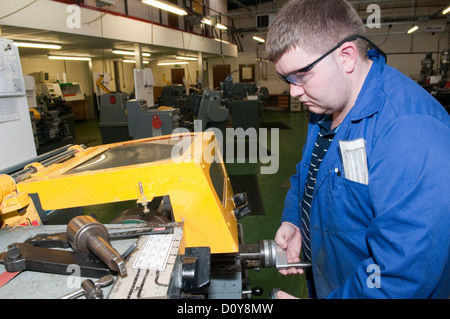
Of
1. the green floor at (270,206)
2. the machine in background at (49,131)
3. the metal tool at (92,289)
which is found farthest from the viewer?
the machine in background at (49,131)

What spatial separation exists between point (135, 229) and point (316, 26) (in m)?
0.78

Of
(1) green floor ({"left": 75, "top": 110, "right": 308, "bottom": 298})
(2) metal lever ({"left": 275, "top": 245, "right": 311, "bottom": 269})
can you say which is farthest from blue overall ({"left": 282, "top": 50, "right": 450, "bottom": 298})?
(1) green floor ({"left": 75, "top": 110, "right": 308, "bottom": 298})

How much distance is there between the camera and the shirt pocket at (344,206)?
784 mm

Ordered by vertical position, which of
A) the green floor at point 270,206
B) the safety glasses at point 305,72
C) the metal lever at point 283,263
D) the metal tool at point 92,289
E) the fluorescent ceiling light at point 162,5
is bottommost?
the green floor at point 270,206

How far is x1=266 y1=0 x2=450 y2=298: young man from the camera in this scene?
637mm

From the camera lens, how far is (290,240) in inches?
49.9

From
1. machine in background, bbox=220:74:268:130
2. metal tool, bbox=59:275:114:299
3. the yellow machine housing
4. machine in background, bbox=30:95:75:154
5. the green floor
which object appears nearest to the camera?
metal tool, bbox=59:275:114:299

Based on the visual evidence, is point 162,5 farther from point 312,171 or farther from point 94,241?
point 94,241

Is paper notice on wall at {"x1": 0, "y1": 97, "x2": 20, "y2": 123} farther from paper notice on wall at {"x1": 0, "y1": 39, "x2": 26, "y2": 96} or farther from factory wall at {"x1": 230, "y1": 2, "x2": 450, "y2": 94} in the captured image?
factory wall at {"x1": 230, "y1": 2, "x2": 450, "y2": 94}

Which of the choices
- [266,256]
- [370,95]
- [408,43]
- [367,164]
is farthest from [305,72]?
[408,43]

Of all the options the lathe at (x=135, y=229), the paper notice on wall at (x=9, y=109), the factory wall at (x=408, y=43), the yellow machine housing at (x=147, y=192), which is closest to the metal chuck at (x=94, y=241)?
the lathe at (x=135, y=229)

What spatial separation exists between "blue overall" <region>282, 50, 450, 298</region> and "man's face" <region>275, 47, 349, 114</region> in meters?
0.06

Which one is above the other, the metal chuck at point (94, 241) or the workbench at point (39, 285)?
the metal chuck at point (94, 241)

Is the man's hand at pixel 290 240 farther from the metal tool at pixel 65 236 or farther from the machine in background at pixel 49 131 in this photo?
the machine in background at pixel 49 131
